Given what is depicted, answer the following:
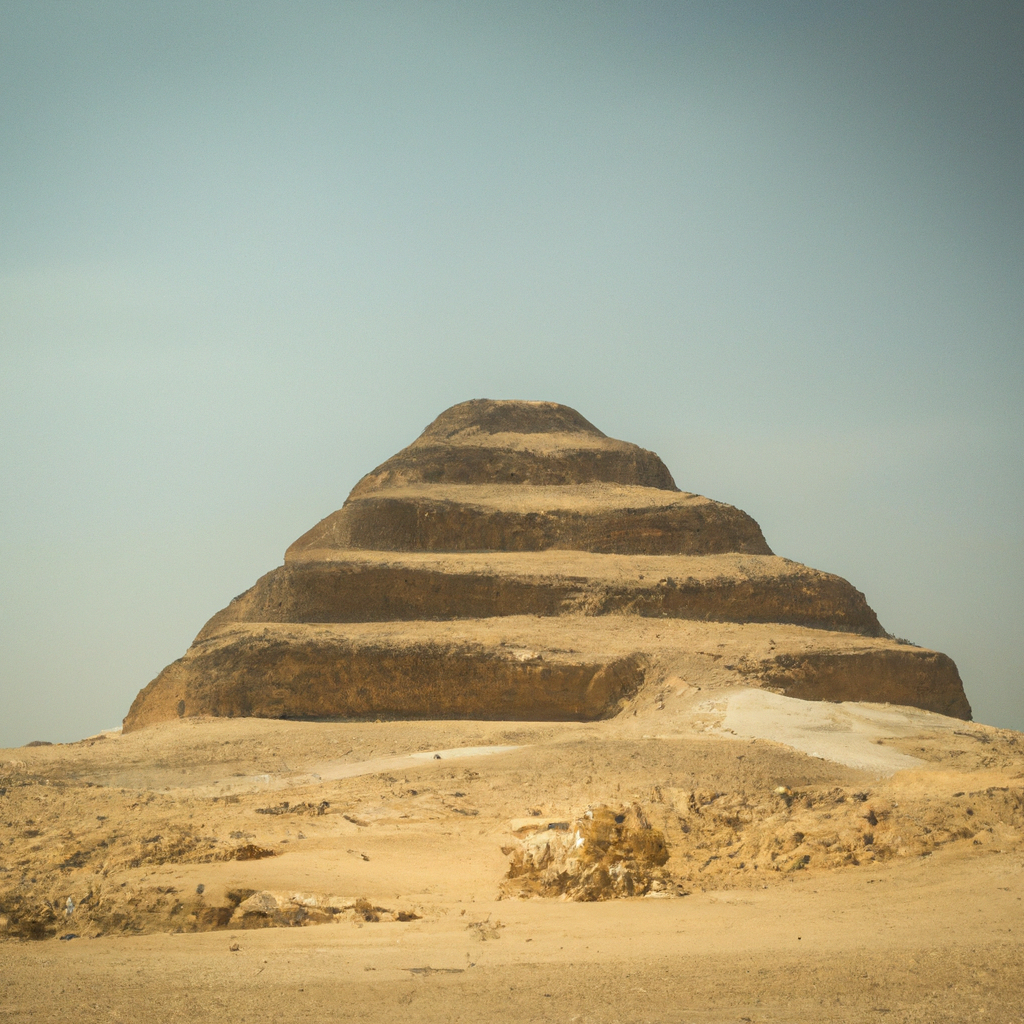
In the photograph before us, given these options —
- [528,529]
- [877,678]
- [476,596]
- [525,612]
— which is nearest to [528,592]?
[525,612]

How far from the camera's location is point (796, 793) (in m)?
8.48

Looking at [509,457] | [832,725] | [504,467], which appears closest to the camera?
[832,725]

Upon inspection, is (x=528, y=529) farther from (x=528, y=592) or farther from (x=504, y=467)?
(x=504, y=467)

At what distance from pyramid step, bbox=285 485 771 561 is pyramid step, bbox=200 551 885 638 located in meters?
1.39

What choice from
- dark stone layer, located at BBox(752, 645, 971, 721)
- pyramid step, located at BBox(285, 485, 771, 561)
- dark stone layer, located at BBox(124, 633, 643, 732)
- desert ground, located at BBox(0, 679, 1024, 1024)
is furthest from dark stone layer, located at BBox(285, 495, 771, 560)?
desert ground, located at BBox(0, 679, 1024, 1024)

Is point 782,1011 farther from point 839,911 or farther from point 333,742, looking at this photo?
point 333,742

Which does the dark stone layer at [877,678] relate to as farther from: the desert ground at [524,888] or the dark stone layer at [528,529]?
the dark stone layer at [528,529]

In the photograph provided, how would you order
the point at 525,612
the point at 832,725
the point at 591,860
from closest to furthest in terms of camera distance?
1. the point at 591,860
2. the point at 832,725
3. the point at 525,612

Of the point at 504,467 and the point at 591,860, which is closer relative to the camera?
the point at 591,860

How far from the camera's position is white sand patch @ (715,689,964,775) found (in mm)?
11812

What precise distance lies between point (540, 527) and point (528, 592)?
119 inches

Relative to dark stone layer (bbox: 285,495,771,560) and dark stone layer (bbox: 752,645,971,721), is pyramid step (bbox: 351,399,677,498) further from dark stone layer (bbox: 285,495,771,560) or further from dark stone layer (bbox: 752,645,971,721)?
dark stone layer (bbox: 752,645,971,721)

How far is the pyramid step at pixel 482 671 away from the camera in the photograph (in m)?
15.7

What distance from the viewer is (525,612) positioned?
18.2 metres
